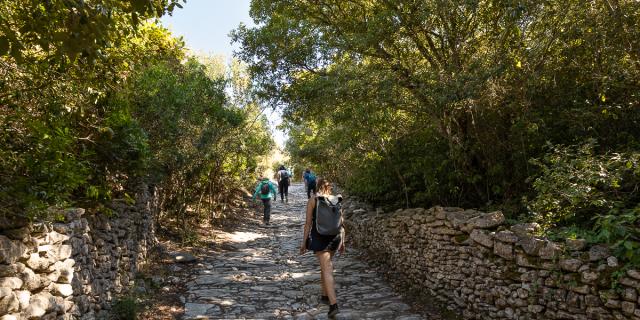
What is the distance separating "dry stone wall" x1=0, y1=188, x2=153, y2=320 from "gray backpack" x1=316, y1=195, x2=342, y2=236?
2818 millimetres

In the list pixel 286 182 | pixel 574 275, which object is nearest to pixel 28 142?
pixel 574 275

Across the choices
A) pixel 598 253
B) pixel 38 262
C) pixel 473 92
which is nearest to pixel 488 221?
pixel 598 253

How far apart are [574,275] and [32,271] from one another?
487cm

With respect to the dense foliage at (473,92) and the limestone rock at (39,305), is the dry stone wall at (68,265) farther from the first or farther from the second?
the dense foliage at (473,92)

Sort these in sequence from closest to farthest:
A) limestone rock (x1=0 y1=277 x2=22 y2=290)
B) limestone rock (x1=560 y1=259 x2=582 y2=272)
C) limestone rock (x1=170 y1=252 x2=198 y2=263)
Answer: limestone rock (x1=0 y1=277 x2=22 y2=290) → limestone rock (x1=560 y1=259 x2=582 y2=272) → limestone rock (x1=170 y1=252 x2=198 y2=263)

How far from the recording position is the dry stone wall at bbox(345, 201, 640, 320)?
3826mm

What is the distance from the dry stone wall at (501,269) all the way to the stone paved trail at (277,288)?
684mm

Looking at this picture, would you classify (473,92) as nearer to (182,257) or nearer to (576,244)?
(576,244)

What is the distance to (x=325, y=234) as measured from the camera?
5980mm

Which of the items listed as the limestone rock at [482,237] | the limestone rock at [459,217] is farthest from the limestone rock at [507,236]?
the limestone rock at [459,217]

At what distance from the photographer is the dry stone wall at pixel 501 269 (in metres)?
3.83

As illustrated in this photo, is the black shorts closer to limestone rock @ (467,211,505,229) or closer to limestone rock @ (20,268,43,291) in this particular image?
limestone rock @ (467,211,505,229)

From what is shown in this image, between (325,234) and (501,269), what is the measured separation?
226cm

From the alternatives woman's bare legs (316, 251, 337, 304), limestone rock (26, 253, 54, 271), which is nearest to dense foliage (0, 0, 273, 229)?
limestone rock (26, 253, 54, 271)
